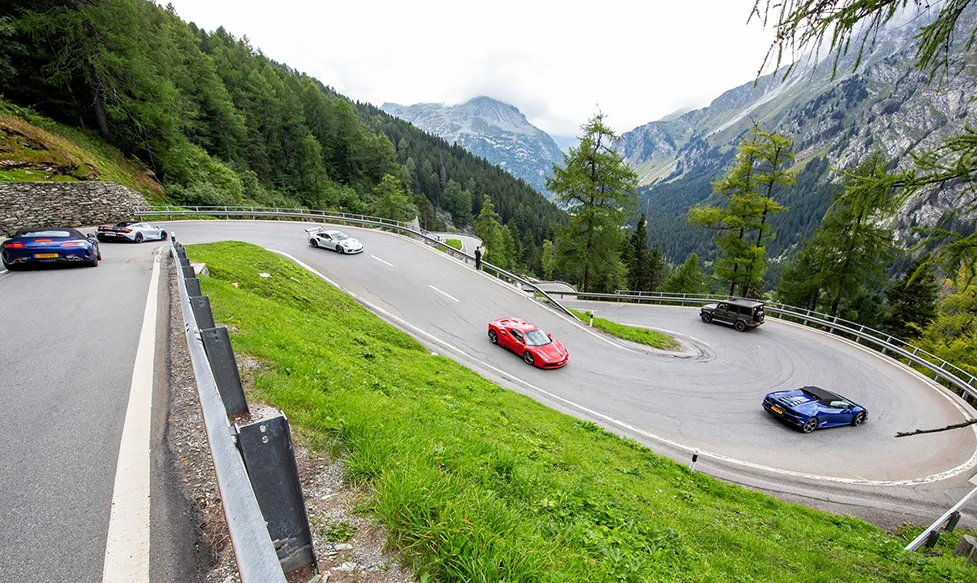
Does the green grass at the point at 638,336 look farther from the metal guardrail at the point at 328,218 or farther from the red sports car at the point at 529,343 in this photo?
the red sports car at the point at 529,343

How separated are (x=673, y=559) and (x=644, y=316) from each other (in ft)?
72.0

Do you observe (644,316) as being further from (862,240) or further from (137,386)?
(137,386)

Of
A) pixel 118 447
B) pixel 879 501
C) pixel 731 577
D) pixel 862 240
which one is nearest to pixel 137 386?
pixel 118 447

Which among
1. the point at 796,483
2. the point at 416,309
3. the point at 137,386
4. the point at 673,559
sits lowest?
the point at 796,483

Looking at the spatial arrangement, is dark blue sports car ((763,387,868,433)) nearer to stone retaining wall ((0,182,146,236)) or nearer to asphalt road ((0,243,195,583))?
asphalt road ((0,243,195,583))

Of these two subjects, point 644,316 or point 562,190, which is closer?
point 644,316

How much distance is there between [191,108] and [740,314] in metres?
59.2

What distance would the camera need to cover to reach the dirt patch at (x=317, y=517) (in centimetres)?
243

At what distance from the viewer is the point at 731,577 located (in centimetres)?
457

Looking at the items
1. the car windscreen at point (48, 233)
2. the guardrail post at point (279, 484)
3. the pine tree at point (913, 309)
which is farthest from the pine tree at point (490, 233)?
the guardrail post at point (279, 484)

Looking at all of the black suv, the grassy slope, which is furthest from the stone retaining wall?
the black suv

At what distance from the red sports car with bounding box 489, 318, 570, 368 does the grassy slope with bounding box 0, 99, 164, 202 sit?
2494cm

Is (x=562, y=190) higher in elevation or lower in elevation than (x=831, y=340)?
higher

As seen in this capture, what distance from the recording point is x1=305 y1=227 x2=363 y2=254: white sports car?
2364 cm
